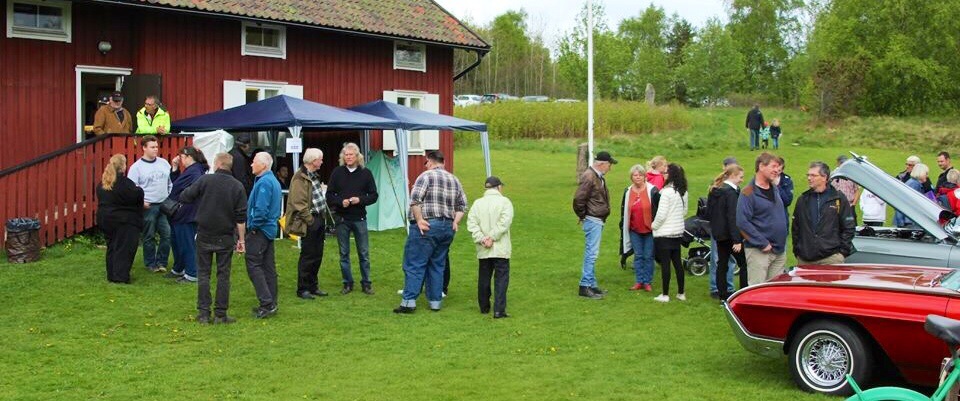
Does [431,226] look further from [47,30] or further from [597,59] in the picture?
[597,59]

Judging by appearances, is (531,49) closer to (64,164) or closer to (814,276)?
(64,164)

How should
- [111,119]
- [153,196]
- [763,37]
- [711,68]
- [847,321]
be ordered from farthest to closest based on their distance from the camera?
1. [763,37]
2. [711,68]
3. [111,119]
4. [153,196]
5. [847,321]

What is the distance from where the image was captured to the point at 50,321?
392 inches

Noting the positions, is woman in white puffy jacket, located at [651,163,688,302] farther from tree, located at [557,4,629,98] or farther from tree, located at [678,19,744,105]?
tree, located at [678,19,744,105]

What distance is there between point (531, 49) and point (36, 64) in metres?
60.8

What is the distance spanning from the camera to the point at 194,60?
17.0 meters

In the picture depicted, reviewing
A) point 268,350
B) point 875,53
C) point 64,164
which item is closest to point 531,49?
point 875,53

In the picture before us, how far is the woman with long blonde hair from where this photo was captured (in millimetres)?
11555

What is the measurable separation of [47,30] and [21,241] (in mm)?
4005

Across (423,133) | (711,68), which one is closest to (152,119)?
(423,133)

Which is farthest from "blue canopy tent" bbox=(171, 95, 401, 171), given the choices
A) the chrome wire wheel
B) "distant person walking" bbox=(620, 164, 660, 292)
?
the chrome wire wheel

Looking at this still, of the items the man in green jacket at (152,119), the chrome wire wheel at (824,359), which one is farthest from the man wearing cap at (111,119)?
the chrome wire wheel at (824,359)

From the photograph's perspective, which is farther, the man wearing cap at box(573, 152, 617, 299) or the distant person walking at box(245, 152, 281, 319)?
the man wearing cap at box(573, 152, 617, 299)

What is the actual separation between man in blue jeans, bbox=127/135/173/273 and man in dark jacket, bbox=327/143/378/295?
7.57 feet
